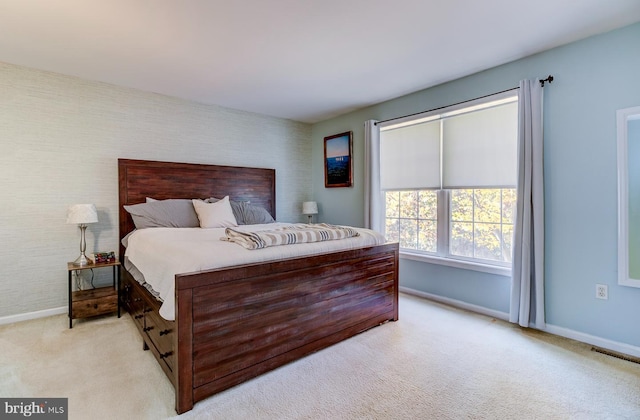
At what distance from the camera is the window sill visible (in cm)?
293

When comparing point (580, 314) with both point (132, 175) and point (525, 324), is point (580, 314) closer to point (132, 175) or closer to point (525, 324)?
point (525, 324)

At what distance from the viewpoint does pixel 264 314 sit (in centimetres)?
197

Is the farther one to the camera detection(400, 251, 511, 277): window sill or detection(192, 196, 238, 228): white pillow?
detection(192, 196, 238, 228): white pillow

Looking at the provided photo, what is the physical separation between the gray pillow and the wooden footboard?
1808mm

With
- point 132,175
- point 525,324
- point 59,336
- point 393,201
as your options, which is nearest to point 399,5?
point 393,201

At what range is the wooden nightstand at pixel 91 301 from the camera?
110 inches

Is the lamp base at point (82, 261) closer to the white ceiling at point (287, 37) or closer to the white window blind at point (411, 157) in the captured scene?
the white ceiling at point (287, 37)

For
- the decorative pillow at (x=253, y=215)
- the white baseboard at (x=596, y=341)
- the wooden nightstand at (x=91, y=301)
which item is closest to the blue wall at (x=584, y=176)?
the white baseboard at (x=596, y=341)

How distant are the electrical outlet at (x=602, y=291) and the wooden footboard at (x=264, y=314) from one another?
1.70m

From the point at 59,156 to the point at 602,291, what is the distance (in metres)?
5.08

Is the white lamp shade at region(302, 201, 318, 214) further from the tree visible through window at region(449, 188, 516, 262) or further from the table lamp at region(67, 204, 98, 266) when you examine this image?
the table lamp at region(67, 204, 98, 266)

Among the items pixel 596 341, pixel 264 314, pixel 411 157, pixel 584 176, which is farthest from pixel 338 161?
pixel 596 341

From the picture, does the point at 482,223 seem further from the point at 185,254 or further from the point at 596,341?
the point at 185,254

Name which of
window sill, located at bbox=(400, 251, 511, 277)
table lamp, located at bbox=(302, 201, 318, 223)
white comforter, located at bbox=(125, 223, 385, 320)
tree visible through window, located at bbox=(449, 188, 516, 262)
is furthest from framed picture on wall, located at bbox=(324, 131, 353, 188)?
white comforter, located at bbox=(125, 223, 385, 320)
